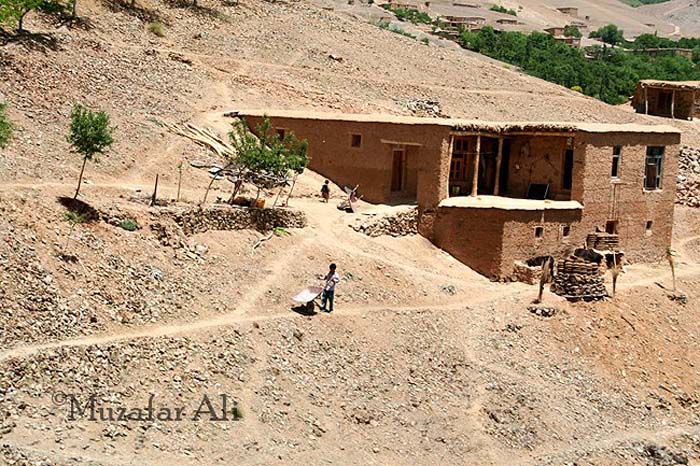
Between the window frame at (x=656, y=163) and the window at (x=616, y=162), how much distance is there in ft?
3.85

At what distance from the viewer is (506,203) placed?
2902 centimetres

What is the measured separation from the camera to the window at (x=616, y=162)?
3036 cm

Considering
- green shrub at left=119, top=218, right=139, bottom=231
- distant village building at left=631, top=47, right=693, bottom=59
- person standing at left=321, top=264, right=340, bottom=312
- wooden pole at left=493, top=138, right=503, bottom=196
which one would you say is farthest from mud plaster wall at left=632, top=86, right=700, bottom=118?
green shrub at left=119, top=218, right=139, bottom=231

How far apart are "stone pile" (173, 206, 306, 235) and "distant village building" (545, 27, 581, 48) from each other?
51.4 metres

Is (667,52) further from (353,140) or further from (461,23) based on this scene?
(353,140)

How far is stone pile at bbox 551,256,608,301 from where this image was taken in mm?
27250

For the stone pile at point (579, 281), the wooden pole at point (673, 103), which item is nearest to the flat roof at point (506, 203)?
the stone pile at point (579, 281)

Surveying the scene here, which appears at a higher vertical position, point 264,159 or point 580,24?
point 580,24

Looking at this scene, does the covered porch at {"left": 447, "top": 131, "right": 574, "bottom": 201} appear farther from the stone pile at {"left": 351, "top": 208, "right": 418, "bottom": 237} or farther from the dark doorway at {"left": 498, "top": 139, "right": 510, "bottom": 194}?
the stone pile at {"left": 351, "top": 208, "right": 418, "bottom": 237}

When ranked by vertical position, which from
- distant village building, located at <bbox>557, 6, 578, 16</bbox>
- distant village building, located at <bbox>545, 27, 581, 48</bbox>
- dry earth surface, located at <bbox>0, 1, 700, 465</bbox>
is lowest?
dry earth surface, located at <bbox>0, 1, 700, 465</bbox>

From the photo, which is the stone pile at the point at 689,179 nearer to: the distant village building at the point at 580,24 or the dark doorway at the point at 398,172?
the dark doorway at the point at 398,172

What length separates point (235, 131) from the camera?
106 feet

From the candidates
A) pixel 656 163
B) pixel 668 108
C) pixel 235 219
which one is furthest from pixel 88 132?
pixel 668 108

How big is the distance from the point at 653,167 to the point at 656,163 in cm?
16
